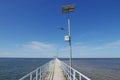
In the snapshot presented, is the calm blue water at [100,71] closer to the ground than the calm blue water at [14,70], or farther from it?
farther from it

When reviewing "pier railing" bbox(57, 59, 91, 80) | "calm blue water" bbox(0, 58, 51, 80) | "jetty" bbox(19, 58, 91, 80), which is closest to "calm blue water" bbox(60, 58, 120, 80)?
"jetty" bbox(19, 58, 91, 80)

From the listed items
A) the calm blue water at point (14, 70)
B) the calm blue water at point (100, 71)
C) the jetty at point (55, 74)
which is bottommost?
the calm blue water at point (14, 70)

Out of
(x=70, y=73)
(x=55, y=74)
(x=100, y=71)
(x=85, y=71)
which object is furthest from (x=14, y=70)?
(x=70, y=73)

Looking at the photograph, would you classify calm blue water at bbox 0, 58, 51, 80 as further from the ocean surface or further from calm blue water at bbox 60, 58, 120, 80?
calm blue water at bbox 60, 58, 120, 80

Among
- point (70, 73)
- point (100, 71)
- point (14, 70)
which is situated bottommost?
point (14, 70)

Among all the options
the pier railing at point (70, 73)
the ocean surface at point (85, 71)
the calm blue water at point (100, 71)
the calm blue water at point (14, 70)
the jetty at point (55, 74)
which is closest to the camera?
the pier railing at point (70, 73)

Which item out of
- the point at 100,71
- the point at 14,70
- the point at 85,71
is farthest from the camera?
the point at 14,70

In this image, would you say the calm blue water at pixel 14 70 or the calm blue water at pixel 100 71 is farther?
the calm blue water at pixel 14 70

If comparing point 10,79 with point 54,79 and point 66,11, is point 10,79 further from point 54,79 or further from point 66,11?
point 66,11

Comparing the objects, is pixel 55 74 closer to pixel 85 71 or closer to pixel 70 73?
pixel 70 73

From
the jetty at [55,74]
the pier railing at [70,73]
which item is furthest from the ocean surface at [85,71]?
the pier railing at [70,73]

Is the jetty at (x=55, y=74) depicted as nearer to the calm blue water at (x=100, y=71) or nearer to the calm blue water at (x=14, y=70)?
the calm blue water at (x=100, y=71)

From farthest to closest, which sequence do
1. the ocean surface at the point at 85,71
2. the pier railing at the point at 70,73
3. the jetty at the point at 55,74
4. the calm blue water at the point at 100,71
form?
the ocean surface at the point at 85,71 → the calm blue water at the point at 100,71 → the jetty at the point at 55,74 → the pier railing at the point at 70,73

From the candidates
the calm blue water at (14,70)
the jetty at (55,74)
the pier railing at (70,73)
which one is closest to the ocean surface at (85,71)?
the calm blue water at (14,70)
